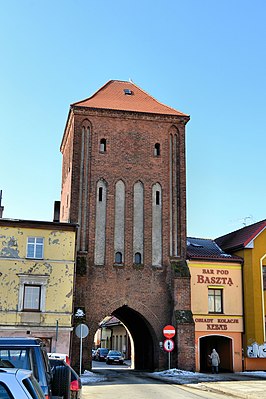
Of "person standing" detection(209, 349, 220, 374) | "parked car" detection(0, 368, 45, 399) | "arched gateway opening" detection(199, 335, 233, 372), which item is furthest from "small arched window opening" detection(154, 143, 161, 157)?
"parked car" detection(0, 368, 45, 399)

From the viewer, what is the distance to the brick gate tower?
34.3 metres

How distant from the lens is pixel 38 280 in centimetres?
3059

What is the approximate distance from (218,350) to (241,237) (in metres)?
7.83

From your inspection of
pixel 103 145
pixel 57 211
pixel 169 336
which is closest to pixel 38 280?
pixel 169 336

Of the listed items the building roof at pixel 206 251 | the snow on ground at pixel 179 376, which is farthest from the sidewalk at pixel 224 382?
the building roof at pixel 206 251

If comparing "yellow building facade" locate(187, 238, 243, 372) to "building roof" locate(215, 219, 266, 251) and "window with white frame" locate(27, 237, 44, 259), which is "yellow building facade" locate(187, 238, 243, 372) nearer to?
"building roof" locate(215, 219, 266, 251)

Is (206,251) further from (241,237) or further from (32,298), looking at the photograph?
(32,298)

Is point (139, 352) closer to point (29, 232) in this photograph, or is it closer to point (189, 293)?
point (189, 293)

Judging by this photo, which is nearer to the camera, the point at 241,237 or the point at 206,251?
the point at 241,237

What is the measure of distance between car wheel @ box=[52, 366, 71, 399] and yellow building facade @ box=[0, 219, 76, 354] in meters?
20.6

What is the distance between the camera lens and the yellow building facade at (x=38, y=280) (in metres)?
29.7

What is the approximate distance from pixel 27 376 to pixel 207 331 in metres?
30.2

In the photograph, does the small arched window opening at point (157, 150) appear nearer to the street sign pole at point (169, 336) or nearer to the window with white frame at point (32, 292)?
the street sign pole at point (169, 336)

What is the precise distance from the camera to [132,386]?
24859 millimetres
